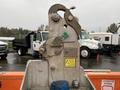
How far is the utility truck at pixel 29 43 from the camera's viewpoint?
2541 cm

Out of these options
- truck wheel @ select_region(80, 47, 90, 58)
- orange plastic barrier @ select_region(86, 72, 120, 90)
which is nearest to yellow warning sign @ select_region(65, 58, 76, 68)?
orange plastic barrier @ select_region(86, 72, 120, 90)

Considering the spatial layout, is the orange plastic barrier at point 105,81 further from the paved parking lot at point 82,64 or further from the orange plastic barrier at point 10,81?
the paved parking lot at point 82,64

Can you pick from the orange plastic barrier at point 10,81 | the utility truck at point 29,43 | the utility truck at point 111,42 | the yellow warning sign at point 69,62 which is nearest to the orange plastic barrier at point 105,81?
the yellow warning sign at point 69,62

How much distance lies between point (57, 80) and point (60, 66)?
0.70 ft

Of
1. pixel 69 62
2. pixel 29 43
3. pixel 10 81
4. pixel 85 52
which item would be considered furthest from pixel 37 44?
pixel 69 62

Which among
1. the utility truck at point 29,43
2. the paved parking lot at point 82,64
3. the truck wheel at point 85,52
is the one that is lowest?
the paved parking lot at point 82,64

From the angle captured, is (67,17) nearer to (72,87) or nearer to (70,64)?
(70,64)

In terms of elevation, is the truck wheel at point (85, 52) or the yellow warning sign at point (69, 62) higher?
the yellow warning sign at point (69, 62)

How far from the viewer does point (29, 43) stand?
92.5ft

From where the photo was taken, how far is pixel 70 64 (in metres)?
4.84

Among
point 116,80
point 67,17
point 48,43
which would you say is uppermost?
point 67,17

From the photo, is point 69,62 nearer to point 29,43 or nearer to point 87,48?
point 87,48

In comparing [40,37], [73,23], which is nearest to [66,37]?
[73,23]

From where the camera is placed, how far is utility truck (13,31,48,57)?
25.4 metres
